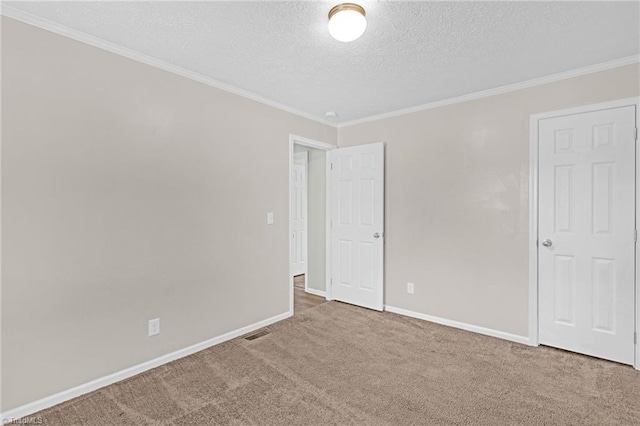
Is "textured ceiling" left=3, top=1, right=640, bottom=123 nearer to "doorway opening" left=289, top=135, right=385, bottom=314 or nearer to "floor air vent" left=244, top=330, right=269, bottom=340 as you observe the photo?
"doorway opening" left=289, top=135, right=385, bottom=314

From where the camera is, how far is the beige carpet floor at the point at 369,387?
6.50 feet

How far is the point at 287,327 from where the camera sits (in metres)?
3.43

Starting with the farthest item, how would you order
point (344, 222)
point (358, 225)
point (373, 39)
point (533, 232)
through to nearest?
point (344, 222) < point (358, 225) < point (533, 232) < point (373, 39)

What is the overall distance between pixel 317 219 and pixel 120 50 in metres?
3.08

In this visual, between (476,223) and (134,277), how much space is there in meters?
3.18

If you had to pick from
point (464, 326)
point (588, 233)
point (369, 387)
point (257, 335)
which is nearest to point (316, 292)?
point (257, 335)

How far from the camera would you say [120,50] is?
238 cm

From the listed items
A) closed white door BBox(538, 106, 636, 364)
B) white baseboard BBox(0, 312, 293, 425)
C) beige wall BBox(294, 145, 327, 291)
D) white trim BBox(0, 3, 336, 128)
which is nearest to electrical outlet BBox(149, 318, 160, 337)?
white baseboard BBox(0, 312, 293, 425)

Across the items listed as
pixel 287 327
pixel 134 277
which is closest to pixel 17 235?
pixel 134 277

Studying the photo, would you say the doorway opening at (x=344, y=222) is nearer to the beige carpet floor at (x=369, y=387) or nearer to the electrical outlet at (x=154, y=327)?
the beige carpet floor at (x=369, y=387)

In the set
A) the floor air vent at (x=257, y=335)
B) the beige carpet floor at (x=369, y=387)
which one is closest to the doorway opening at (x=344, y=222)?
the floor air vent at (x=257, y=335)

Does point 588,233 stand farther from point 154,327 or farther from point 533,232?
point 154,327

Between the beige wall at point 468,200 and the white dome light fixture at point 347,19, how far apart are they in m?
1.99

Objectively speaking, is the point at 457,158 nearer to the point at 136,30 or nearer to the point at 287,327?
the point at 287,327
